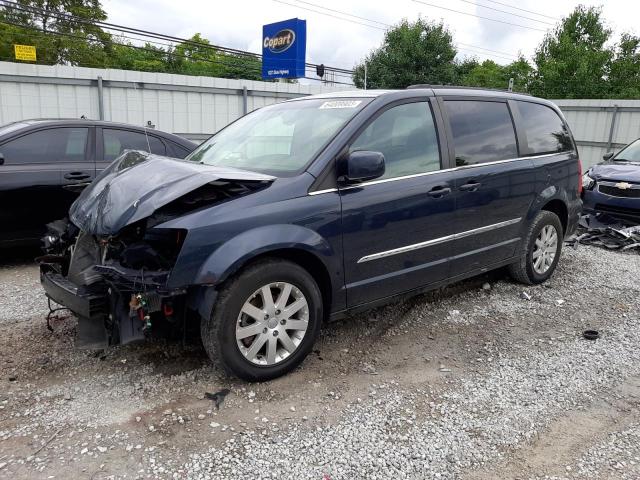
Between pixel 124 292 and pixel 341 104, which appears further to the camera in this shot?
pixel 341 104

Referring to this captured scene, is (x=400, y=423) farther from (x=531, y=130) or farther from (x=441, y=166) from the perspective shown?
(x=531, y=130)

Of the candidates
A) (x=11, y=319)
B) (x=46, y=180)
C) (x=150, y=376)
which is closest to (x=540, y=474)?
(x=150, y=376)

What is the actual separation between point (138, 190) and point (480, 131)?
2.84 m

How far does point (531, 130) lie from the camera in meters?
4.90

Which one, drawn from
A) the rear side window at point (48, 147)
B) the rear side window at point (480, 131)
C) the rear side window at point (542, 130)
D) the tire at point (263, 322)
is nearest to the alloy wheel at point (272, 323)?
the tire at point (263, 322)

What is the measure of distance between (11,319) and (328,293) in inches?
104

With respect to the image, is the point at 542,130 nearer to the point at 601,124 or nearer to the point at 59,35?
the point at 601,124

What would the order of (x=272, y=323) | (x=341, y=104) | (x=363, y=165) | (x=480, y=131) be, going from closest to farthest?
1. (x=272, y=323)
2. (x=363, y=165)
3. (x=341, y=104)
4. (x=480, y=131)

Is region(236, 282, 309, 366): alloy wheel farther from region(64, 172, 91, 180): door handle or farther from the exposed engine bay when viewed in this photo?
region(64, 172, 91, 180): door handle

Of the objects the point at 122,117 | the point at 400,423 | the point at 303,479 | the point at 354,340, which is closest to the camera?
the point at 303,479

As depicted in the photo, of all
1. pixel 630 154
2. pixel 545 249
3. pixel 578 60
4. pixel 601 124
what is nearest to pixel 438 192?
pixel 545 249

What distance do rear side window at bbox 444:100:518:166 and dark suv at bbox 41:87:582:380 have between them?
0.02 m

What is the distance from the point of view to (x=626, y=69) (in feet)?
81.8

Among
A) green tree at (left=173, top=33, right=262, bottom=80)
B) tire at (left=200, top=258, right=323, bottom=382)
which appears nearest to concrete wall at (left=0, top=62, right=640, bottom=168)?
tire at (left=200, top=258, right=323, bottom=382)
